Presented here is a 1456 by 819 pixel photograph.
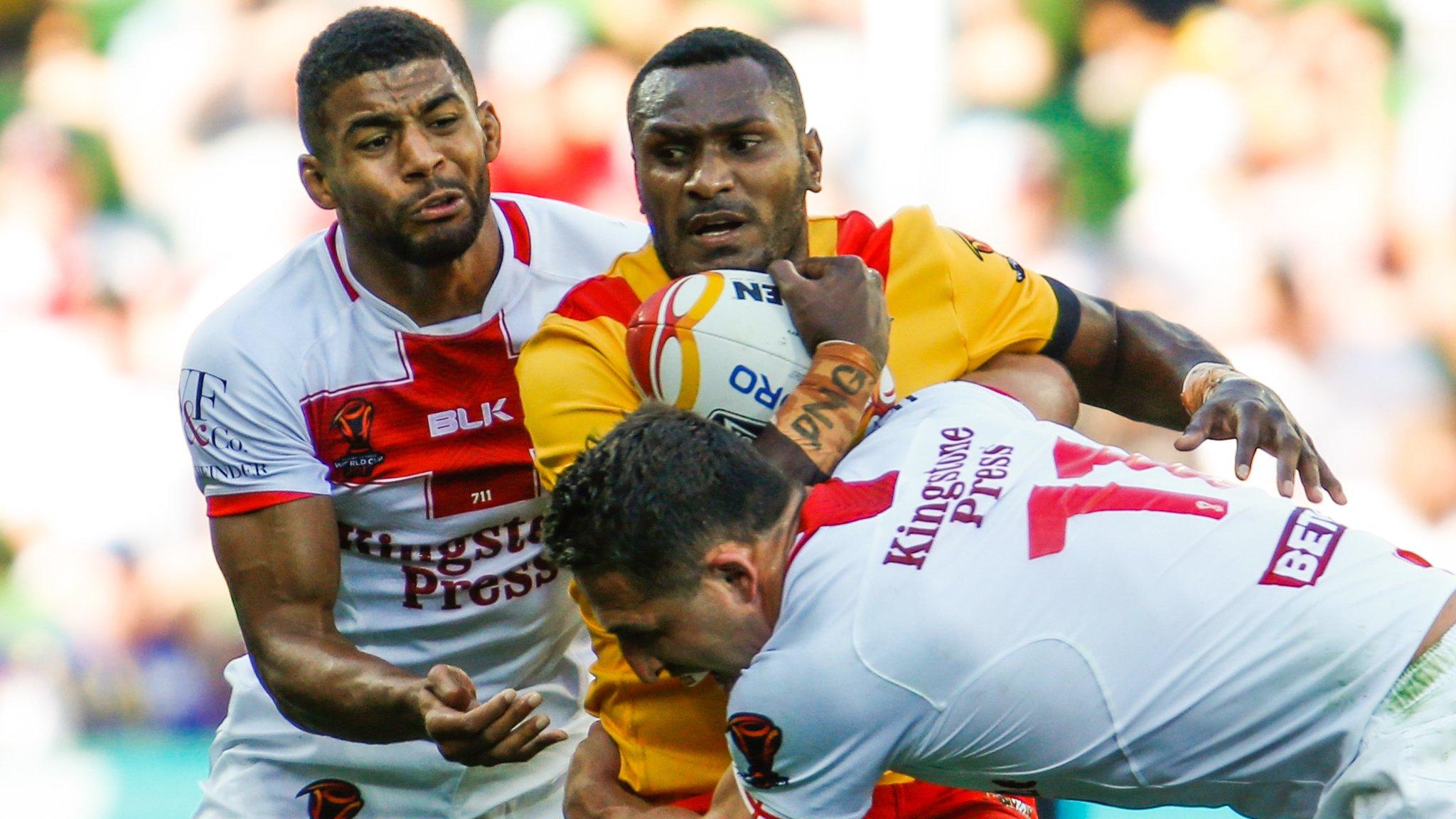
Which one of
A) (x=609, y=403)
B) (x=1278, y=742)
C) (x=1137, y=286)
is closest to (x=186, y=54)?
(x=1137, y=286)

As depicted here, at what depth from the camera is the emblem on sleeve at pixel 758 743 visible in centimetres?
250

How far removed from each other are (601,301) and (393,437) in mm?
616

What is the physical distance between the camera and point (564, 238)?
12.7ft

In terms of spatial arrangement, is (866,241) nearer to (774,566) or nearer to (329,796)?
(774,566)

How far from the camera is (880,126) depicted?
7.18 m

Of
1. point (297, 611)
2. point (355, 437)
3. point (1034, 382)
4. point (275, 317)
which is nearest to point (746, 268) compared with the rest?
point (1034, 382)

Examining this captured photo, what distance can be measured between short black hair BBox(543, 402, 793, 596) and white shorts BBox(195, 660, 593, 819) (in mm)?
1409

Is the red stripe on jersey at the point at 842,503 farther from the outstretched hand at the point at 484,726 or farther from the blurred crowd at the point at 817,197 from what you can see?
the blurred crowd at the point at 817,197

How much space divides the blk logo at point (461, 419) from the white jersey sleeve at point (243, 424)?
0.25 metres

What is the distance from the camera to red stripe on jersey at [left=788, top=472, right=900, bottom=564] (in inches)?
104

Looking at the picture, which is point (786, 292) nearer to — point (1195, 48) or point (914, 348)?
point (914, 348)

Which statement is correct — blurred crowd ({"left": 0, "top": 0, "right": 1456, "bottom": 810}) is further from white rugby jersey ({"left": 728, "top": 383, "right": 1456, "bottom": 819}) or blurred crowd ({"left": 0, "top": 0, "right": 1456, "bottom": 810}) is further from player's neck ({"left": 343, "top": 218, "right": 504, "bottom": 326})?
white rugby jersey ({"left": 728, "top": 383, "right": 1456, "bottom": 819})

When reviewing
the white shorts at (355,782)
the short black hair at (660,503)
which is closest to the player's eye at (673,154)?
the short black hair at (660,503)

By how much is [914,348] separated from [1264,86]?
4234 millimetres
